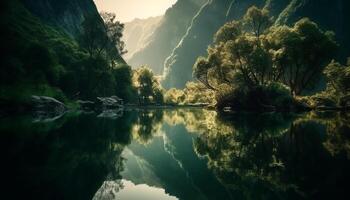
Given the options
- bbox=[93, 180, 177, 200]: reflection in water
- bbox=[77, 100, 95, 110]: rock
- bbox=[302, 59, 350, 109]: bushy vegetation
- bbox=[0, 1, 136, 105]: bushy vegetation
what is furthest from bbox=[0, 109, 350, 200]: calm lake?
bbox=[77, 100, 95, 110]: rock

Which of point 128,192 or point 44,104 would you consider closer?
point 128,192

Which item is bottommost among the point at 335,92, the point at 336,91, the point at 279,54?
the point at 335,92

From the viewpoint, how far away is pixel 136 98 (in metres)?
142

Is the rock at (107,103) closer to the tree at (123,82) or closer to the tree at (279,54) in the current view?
the tree at (123,82)

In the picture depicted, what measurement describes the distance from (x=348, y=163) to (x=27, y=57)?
65.8 m

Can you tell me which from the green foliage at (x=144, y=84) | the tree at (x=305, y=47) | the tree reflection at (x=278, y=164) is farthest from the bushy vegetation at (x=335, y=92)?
the green foliage at (x=144, y=84)

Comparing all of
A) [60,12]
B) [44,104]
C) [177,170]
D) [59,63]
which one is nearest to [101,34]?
[59,63]

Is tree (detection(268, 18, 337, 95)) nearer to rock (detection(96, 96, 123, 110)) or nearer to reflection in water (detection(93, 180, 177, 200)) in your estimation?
rock (detection(96, 96, 123, 110))

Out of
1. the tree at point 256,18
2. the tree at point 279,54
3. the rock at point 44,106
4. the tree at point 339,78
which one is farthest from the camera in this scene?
the tree at point 256,18

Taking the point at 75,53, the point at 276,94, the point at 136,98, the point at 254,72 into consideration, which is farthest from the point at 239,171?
the point at 136,98

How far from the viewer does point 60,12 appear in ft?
574

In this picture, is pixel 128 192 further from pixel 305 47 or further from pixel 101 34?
pixel 101 34

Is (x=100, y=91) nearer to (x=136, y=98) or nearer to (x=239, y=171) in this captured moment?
(x=136, y=98)

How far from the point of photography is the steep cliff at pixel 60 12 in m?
158
